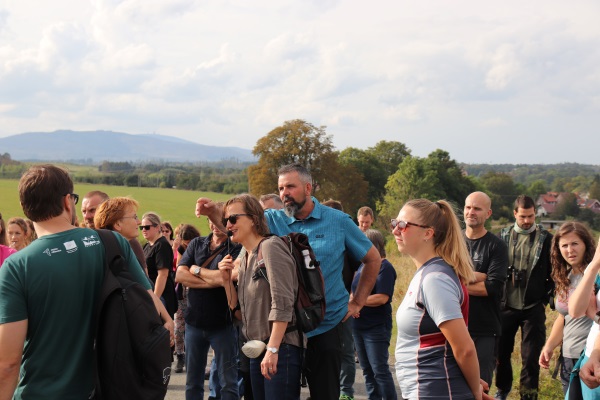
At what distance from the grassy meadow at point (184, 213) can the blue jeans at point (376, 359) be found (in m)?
1.69

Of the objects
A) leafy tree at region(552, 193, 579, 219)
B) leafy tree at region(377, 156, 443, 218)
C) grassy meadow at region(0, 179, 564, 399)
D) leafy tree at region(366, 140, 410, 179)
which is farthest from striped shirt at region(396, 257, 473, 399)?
leafy tree at region(552, 193, 579, 219)

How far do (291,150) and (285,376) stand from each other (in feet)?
154

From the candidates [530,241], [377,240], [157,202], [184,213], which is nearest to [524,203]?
[530,241]

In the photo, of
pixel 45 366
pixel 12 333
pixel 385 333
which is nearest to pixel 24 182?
pixel 12 333

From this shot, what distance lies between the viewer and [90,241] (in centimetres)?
300

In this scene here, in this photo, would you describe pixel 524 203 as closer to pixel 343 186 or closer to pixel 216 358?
pixel 216 358

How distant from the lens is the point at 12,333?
2.74 meters

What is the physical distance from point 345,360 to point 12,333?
4608 millimetres

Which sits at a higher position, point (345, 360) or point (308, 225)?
point (308, 225)

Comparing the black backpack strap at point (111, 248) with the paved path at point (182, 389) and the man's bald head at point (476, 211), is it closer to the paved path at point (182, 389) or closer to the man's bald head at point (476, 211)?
the man's bald head at point (476, 211)

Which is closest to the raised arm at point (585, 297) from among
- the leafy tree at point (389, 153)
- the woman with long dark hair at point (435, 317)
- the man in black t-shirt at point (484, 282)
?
the woman with long dark hair at point (435, 317)

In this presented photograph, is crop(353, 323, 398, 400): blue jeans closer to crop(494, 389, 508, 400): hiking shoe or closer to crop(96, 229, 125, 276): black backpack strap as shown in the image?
crop(494, 389, 508, 400): hiking shoe

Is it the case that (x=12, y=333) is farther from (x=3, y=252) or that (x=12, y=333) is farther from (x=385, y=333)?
(x=385, y=333)

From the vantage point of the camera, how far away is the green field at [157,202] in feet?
167
